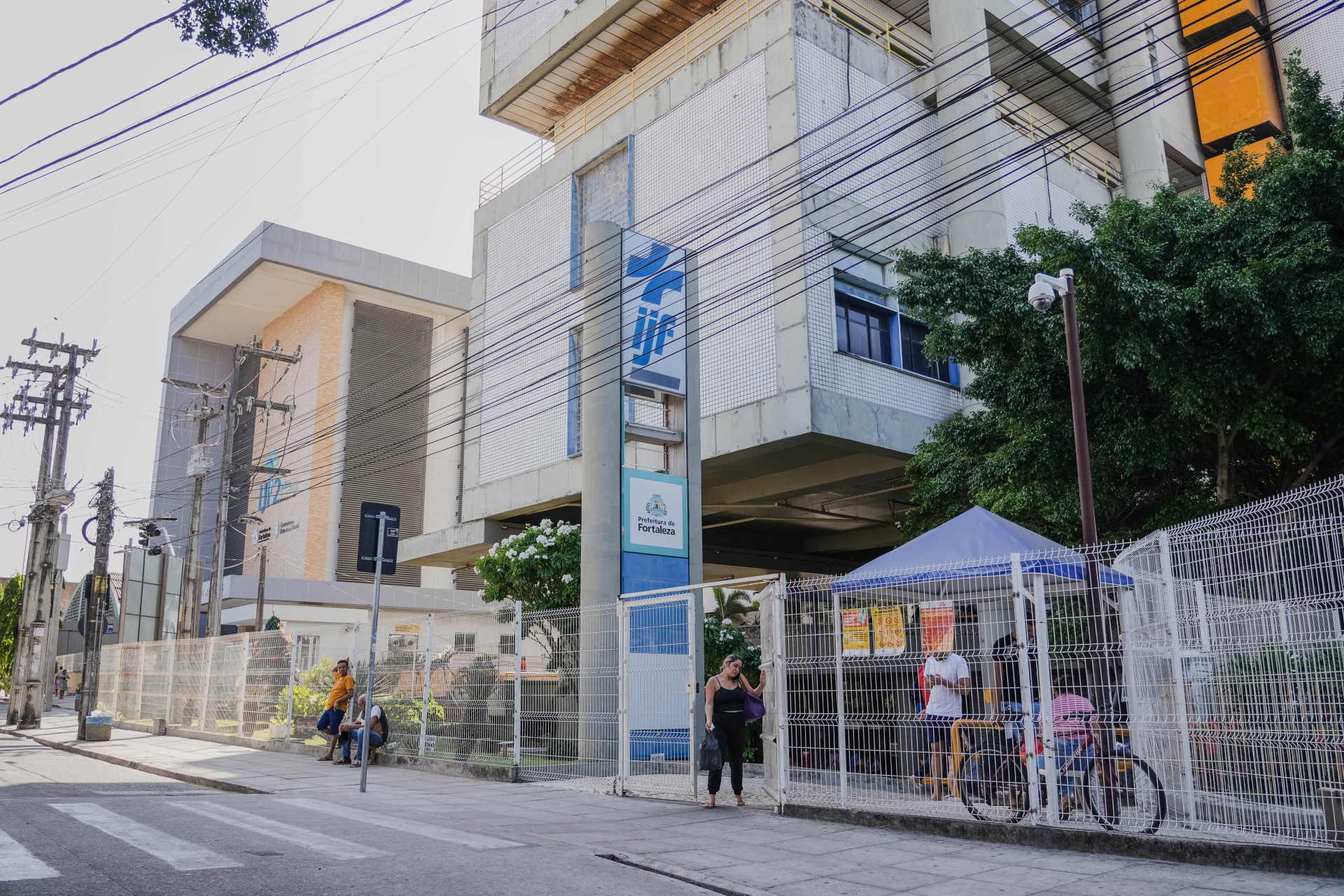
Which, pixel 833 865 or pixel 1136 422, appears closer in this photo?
pixel 833 865

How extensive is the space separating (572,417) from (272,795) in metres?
15.0

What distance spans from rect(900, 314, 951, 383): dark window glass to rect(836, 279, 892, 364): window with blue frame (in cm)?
43

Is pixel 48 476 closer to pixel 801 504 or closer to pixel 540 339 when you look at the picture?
pixel 540 339

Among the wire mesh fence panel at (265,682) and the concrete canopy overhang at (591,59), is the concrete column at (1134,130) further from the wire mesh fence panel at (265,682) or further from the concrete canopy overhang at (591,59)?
the wire mesh fence panel at (265,682)

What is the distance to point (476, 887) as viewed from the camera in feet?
19.9

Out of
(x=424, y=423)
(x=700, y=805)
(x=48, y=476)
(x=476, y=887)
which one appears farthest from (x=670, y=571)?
(x=424, y=423)

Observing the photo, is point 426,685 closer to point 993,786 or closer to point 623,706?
point 623,706

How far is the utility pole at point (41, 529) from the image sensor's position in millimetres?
26344

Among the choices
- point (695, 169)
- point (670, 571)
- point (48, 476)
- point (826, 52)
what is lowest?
point (670, 571)

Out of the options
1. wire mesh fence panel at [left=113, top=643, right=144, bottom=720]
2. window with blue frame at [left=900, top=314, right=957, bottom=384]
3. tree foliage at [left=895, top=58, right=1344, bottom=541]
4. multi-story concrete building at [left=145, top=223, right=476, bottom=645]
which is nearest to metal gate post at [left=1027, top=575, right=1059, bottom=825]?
tree foliage at [left=895, top=58, right=1344, bottom=541]

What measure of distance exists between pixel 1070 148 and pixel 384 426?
36866 millimetres

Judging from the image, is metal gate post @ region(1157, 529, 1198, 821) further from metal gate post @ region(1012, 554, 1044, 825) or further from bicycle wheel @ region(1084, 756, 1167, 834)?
metal gate post @ region(1012, 554, 1044, 825)

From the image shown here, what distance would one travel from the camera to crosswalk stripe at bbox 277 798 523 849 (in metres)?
7.77

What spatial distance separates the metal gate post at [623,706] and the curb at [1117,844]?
2.66 m
